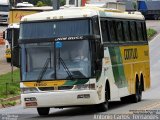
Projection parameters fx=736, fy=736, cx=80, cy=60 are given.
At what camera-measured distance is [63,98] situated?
21.1 m

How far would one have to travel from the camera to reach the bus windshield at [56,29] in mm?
21703

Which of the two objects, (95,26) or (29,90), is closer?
(29,90)

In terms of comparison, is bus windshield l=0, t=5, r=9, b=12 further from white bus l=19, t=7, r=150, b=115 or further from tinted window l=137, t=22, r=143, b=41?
white bus l=19, t=7, r=150, b=115

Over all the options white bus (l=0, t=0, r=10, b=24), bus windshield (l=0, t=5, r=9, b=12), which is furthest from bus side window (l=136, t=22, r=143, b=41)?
bus windshield (l=0, t=5, r=9, b=12)

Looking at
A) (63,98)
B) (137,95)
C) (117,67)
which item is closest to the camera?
(63,98)

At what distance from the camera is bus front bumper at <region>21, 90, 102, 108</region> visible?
69.1ft

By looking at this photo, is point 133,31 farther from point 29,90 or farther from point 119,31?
point 29,90

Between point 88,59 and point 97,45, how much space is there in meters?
0.55

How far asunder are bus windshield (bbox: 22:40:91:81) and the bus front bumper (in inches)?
19.1

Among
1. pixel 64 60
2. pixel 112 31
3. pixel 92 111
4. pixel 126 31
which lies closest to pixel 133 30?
pixel 126 31

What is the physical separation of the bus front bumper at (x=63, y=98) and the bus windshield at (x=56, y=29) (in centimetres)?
177

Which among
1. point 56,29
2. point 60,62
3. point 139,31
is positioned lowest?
point 139,31

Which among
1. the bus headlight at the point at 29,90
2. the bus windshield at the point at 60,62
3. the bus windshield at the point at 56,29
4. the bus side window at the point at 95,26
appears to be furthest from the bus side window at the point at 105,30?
the bus headlight at the point at 29,90

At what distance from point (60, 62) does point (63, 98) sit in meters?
1.08
